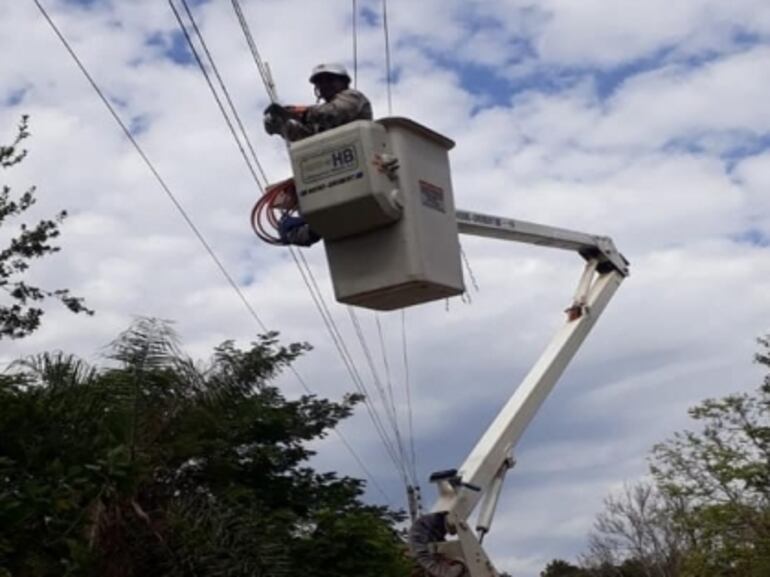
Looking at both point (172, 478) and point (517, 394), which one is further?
point (172, 478)

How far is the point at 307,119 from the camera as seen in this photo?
22.8ft

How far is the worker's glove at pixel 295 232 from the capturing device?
6.96m

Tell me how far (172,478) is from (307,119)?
4.67m

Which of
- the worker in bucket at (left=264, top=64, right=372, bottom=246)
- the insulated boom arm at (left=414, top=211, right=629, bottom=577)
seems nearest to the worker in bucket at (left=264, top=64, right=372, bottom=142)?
the worker in bucket at (left=264, top=64, right=372, bottom=246)

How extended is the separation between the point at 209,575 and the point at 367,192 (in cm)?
411

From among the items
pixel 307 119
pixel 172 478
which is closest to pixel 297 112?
pixel 307 119

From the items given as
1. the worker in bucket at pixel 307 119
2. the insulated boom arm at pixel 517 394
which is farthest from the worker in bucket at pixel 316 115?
the insulated boom arm at pixel 517 394

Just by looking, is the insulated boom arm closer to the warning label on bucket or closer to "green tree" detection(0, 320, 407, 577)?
the warning label on bucket

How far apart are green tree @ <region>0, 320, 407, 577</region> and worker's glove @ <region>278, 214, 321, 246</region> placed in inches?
60.9

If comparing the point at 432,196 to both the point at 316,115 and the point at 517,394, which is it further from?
the point at 517,394

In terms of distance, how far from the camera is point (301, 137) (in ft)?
22.8

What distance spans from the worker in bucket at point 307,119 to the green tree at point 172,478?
1.60 m

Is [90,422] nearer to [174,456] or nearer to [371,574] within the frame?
[174,456]

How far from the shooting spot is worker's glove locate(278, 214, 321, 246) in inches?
274
